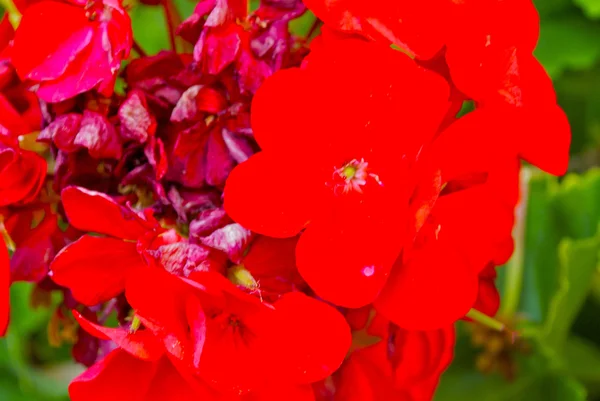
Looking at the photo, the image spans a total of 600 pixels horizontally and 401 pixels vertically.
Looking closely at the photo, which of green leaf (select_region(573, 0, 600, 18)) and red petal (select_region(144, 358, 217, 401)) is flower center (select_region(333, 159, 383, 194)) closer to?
red petal (select_region(144, 358, 217, 401))

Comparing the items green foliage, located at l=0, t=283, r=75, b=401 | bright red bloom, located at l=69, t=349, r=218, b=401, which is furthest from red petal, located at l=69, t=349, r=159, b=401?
green foliage, located at l=0, t=283, r=75, b=401

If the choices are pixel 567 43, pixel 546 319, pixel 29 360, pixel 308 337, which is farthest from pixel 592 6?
pixel 29 360

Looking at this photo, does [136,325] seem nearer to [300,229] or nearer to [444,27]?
[300,229]

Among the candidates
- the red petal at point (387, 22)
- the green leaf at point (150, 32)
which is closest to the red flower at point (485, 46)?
the red petal at point (387, 22)

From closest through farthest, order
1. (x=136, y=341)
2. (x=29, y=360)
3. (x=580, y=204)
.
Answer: (x=136, y=341) → (x=580, y=204) → (x=29, y=360)

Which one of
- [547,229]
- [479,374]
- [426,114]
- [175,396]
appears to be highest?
[426,114]

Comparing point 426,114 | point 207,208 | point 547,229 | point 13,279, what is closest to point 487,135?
point 426,114

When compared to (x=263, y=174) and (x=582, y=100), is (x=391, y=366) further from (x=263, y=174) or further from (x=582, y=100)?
(x=582, y=100)

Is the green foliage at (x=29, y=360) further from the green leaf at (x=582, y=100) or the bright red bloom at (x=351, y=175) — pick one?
the green leaf at (x=582, y=100)
